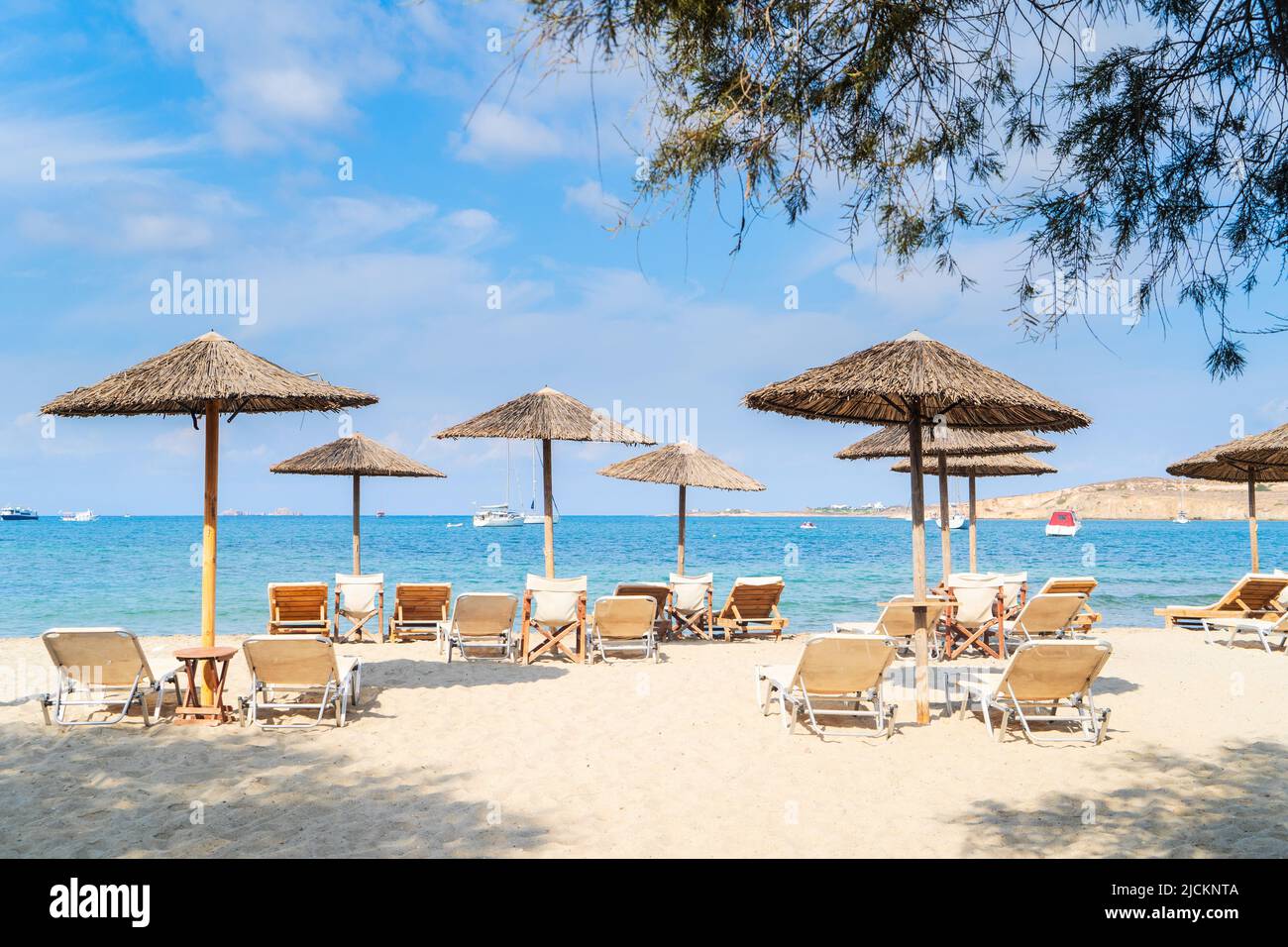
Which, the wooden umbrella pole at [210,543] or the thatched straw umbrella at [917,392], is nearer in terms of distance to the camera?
the thatched straw umbrella at [917,392]

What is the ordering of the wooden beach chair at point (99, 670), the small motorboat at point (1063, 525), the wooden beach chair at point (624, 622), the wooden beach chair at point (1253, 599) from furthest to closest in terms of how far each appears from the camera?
1. the small motorboat at point (1063, 525)
2. the wooden beach chair at point (1253, 599)
3. the wooden beach chair at point (624, 622)
4. the wooden beach chair at point (99, 670)

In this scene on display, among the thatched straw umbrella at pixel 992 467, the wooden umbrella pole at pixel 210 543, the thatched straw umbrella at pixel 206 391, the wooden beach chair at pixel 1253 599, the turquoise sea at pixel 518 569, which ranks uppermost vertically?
the thatched straw umbrella at pixel 206 391

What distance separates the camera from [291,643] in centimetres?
588

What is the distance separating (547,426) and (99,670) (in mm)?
4941

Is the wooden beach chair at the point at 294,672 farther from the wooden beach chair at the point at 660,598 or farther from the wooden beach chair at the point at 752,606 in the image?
the wooden beach chair at the point at 752,606

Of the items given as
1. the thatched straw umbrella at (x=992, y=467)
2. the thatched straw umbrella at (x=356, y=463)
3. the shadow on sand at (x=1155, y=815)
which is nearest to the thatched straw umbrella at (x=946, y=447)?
the thatched straw umbrella at (x=992, y=467)

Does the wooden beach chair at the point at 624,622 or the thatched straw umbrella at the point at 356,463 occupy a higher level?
the thatched straw umbrella at the point at 356,463

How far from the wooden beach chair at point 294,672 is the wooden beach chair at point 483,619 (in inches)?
104

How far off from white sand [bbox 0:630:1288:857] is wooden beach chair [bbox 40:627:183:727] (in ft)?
0.63

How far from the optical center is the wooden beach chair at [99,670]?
18.9 ft

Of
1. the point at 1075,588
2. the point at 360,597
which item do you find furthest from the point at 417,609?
the point at 1075,588

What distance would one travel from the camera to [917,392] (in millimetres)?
5629

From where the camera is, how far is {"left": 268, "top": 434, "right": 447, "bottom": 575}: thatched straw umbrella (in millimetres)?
11992
